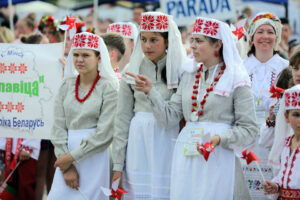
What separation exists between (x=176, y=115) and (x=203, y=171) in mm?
590

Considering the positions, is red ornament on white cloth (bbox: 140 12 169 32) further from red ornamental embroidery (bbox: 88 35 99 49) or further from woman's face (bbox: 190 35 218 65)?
red ornamental embroidery (bbox: 88 35 99 49)

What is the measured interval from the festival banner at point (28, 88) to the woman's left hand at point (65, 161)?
0.97m

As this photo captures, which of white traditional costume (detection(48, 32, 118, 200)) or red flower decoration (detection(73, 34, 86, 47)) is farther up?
red flower decoration (detection(73, 34, 86, 47))

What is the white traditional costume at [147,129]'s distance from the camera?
5.70 m

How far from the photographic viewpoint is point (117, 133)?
5.89 meters

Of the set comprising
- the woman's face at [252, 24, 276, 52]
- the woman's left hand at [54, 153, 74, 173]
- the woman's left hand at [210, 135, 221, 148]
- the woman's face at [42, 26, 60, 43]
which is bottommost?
the woman's left hand at [54, 153, 74, 173]

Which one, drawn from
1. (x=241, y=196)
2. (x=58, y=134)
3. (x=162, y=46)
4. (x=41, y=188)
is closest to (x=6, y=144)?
(x=41, y=188)

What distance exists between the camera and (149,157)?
18.9 ft

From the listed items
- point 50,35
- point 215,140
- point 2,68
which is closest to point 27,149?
point 2,68

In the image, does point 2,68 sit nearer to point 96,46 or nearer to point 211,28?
point 96,46

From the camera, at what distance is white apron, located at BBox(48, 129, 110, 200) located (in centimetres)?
621

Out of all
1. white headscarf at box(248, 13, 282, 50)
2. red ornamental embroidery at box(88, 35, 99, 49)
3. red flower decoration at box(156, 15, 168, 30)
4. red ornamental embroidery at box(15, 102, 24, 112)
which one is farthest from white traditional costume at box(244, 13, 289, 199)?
red ornamental embroidery at box(15, 102, 24, 112)

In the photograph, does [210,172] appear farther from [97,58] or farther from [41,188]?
[41,188]

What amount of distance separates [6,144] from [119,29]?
6.88 ft
